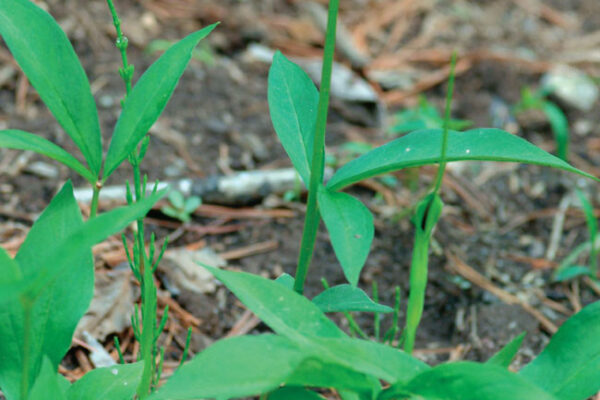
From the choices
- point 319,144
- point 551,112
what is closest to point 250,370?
point 319,144

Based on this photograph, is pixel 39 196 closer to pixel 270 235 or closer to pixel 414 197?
pixel 270 235

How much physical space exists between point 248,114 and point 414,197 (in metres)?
0.73

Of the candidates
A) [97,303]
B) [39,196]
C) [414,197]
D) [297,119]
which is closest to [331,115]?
[414,197]

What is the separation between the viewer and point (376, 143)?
2441mm

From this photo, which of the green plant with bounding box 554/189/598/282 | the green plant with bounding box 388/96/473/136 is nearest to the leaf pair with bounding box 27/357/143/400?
the green plant with bounding box 388/96/473/136

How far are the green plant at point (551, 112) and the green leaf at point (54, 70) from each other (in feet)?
5.99

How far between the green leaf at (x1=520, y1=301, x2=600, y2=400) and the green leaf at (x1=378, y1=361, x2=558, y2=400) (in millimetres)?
184

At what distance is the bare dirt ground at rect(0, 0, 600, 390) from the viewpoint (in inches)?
68.3

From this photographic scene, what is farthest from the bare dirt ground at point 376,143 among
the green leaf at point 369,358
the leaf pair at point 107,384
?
the green leaf at point 369,358

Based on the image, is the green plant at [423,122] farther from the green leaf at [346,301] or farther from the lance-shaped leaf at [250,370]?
the lance-shaped leaf at [250,370]

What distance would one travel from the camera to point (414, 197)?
7.35 feet

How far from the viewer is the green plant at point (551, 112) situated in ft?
7.77

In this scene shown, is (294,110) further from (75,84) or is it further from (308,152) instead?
(75,84)

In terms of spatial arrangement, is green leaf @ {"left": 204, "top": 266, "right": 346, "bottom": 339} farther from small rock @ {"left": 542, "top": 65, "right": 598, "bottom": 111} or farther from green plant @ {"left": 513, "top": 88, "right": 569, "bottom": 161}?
small rock @ {"left": 542, "top": 65, "right": 598, "bottom": 111}
